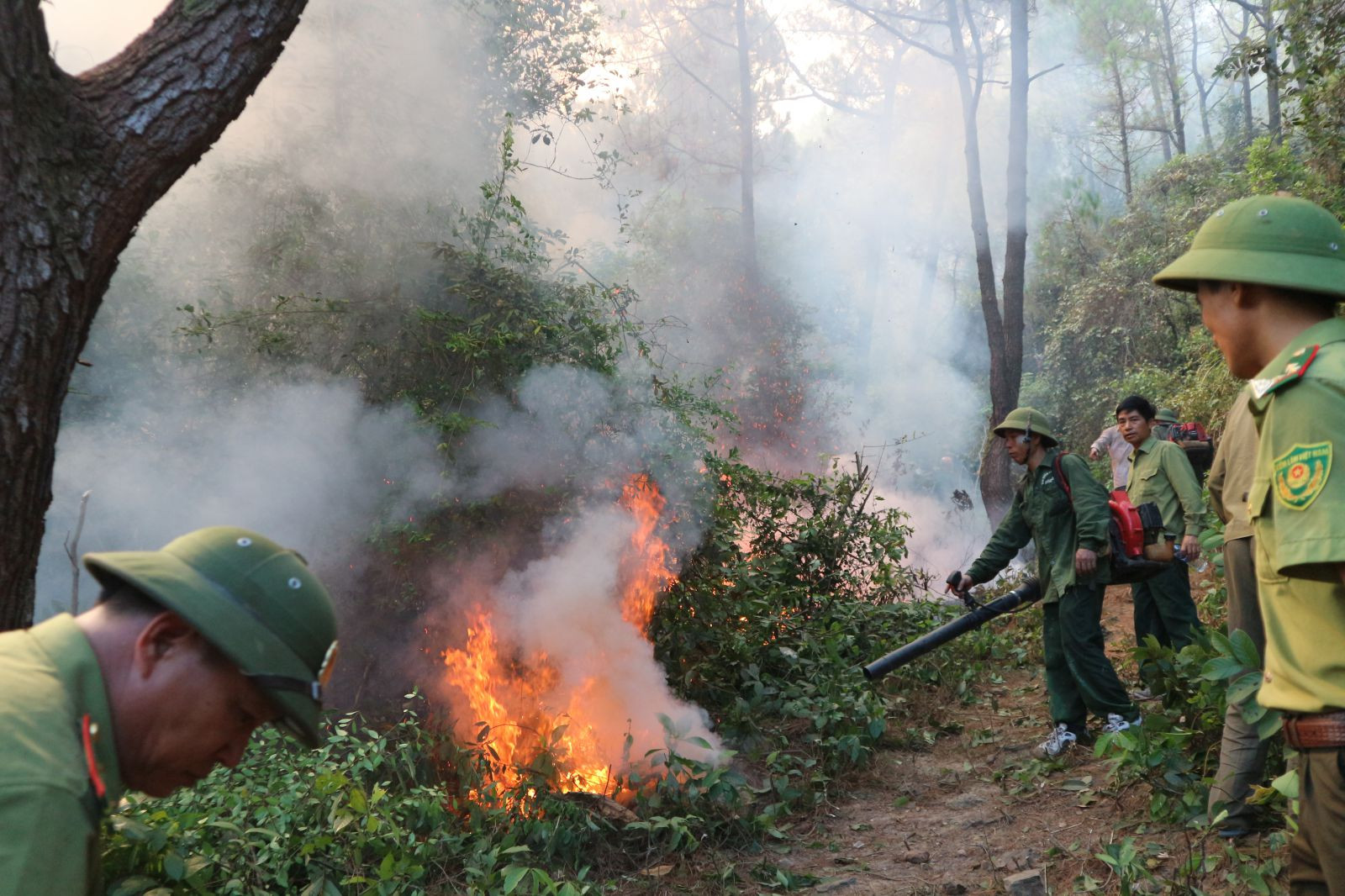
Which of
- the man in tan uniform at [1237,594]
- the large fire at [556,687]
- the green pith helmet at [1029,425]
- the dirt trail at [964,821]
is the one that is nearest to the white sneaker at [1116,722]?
the dirt trail at [964,821]

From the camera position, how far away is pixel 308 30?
7.99m

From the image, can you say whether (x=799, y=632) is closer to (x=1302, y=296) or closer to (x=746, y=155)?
(x=1302, y=296)

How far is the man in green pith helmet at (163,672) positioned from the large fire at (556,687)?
12.9 ft

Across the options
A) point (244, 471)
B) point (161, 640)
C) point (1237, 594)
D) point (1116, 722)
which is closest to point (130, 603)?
point (161, 640)

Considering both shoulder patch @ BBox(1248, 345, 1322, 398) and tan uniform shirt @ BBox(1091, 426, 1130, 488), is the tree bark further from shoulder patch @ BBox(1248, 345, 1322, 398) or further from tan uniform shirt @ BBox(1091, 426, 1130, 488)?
shoulder patch @ BBox(1248, 345, 1322, 398)

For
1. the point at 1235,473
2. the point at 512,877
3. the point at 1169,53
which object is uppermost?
the point at 1169,53

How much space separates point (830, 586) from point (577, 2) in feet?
21.3

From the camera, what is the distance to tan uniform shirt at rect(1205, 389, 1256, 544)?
15.5 ft

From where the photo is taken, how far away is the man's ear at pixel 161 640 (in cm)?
144

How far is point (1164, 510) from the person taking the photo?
697 cm

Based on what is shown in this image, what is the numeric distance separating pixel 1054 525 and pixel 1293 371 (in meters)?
4.47

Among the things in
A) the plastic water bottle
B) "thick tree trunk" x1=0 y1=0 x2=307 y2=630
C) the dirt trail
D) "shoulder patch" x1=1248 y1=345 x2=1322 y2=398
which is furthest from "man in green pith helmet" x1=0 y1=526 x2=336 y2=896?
the plastic water bottle

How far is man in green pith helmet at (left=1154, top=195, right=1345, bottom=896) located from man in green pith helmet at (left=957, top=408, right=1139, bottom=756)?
398 cm

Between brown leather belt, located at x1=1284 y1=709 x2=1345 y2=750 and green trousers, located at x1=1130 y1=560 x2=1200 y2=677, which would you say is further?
green trousers, located at x1=1130 y1=560 x2=1200 y2=677
